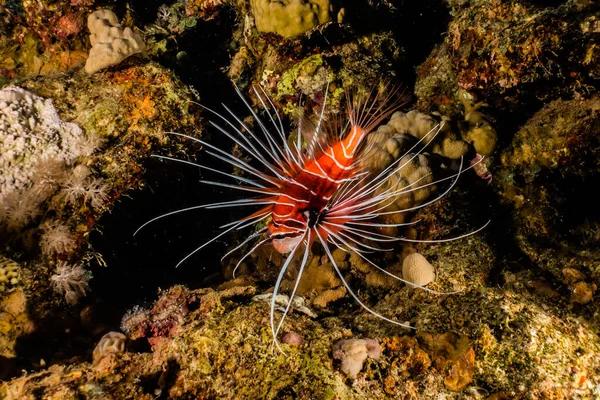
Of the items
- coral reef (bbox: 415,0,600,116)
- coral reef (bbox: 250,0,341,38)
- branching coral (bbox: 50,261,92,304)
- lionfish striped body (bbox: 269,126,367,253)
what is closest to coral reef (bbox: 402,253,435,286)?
lionfish striped body (bbox: 269,126,367,253)

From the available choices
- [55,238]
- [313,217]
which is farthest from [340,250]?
[55,238]

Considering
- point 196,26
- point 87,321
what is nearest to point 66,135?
point 87,321

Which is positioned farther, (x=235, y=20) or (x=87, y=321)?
(x=235, y=20)

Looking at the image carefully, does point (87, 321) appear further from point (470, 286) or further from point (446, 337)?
point (470, 286)

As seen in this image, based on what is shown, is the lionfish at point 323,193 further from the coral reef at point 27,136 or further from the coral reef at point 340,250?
the coral reef at point 27,136

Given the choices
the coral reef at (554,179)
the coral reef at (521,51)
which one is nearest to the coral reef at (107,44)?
the coral reef at (521,51)

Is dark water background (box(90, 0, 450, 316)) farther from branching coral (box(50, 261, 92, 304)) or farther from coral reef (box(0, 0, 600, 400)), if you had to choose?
branching coral (box(50, 261, 92, 304))
